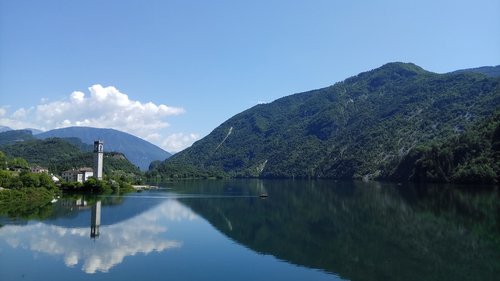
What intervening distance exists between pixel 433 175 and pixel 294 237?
111 m

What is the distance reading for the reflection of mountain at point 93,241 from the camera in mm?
34784

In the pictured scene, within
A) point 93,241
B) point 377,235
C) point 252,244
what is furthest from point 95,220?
point 377,235

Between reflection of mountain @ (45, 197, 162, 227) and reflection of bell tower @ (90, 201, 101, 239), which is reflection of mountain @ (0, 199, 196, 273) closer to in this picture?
reflection of bell tower @ (90, 201, 101, 239)

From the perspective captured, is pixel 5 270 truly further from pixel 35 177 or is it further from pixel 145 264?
pixel 35 177

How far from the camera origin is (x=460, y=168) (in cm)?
13612

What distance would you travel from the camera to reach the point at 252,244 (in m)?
43.0

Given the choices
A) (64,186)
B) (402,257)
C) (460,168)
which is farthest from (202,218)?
(460,168)

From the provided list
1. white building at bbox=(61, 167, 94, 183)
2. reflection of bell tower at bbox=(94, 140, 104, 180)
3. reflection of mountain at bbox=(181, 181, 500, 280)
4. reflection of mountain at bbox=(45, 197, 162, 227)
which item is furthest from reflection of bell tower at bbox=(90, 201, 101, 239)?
white building at bbox=(61, 167, 94, 183)

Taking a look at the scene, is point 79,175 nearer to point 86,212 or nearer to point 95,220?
point 86,212

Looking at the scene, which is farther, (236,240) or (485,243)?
(236,240)

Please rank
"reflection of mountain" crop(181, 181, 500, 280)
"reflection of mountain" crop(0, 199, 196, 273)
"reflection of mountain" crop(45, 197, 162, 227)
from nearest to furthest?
"reflection of mountain" crop(181, 181, 500, 280) < "reflection of mountain" crop(0, 199, 196, 273) < "reflection of mountain" crop(45, 197, 162, 227)

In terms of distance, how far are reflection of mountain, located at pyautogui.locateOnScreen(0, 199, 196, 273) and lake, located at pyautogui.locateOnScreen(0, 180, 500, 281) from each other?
90mm

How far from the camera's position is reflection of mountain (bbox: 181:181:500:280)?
3259 cm

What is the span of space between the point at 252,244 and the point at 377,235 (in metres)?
13.7
